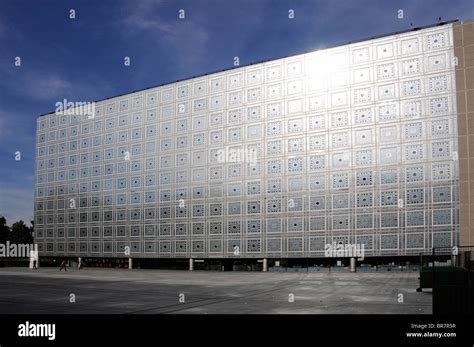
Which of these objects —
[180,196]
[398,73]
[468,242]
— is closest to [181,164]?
[180,196]

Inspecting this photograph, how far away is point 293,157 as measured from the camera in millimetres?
52281

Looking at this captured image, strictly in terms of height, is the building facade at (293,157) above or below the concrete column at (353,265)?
above

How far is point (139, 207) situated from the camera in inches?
2479

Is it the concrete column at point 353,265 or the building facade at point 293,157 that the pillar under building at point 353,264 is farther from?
the building facade at point 293,157

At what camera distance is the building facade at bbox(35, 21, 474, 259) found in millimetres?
46500

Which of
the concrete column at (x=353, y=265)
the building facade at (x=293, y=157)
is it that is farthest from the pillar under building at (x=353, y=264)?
the building facade at (x=293, y=157)

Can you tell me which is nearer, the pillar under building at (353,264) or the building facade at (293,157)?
the building facade at (293,157)

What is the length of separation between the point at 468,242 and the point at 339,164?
14715 mm

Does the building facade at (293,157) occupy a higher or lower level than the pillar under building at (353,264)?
higher

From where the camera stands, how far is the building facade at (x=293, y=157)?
46500 mm

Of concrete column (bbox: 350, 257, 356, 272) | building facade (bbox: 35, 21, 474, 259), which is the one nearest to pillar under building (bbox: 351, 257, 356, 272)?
concrete column (bbox: 350, 257, 356, 272)

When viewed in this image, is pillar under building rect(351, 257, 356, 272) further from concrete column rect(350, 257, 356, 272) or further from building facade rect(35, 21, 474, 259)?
building facade rect(35, 21, 474, 259)

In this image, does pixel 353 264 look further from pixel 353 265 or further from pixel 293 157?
pixel 293 157

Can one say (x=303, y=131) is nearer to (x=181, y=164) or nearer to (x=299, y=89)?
(x=299, y=89)
